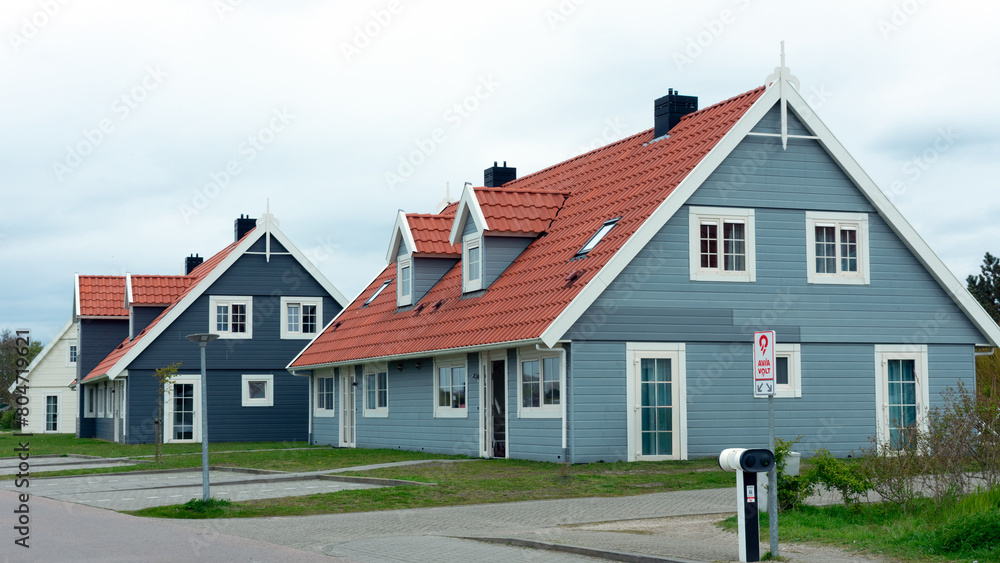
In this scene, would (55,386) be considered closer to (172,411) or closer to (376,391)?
(172,411)

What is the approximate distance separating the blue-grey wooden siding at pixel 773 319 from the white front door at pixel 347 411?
1225 cm

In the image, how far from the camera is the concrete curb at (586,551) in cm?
1066

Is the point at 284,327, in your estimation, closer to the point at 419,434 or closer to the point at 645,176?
the point at 419,434

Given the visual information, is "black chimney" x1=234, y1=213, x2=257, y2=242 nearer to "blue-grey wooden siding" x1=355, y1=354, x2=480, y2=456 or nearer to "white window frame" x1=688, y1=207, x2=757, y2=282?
"blue-grey wooden siding" x1=355, y1=354, x2=480, y2=456

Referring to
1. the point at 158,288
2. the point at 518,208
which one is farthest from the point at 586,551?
the point at 158,288

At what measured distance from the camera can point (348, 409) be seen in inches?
1293

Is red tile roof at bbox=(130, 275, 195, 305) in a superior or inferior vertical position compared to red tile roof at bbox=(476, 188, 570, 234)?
inferior

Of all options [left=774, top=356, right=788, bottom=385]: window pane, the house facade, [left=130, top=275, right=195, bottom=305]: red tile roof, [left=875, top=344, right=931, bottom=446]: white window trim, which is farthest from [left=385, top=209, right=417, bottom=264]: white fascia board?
the house facade

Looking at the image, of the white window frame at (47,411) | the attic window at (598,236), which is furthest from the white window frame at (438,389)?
the white window frame at (47,411)

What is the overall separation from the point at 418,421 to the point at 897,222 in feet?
39.1

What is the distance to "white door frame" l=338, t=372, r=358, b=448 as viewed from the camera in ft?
106

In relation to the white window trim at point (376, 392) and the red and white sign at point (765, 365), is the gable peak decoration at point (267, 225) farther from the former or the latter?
the red and white sign at point (765, 365)

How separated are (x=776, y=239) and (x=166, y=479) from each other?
42.7 feet

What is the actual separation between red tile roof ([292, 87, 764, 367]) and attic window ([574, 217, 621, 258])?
8.4 inches
